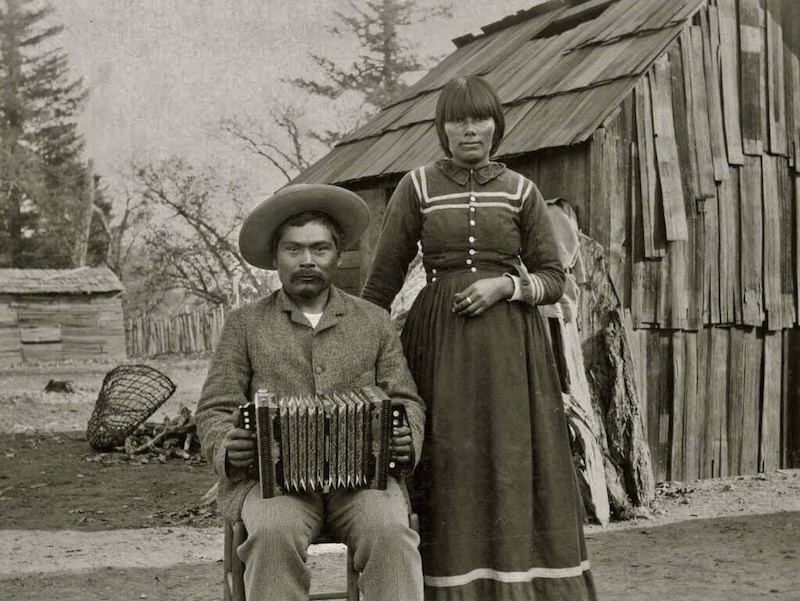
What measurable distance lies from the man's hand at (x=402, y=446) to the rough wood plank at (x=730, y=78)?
21.3 ft

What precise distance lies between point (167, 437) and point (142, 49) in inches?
1303

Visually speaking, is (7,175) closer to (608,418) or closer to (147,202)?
(147,202)

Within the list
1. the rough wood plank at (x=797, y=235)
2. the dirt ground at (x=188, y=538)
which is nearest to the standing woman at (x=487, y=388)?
the dirt ground at (x=188, y=538)

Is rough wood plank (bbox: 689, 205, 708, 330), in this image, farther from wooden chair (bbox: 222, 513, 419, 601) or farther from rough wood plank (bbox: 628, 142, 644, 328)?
wooden chair (bbox: 222, 513, 419, 601)

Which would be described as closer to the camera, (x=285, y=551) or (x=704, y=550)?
(x=285, y=551)

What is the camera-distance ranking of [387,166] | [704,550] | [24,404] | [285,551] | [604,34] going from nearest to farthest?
[285,551] < [704,550] < [604,34] < [387,166] < [24,404]

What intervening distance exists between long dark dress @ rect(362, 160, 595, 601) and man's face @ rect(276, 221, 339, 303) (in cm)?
45

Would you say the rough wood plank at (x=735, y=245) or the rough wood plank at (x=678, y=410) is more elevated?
the rough wood plank at (x=735, y=245)

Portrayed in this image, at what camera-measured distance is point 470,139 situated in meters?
3.73

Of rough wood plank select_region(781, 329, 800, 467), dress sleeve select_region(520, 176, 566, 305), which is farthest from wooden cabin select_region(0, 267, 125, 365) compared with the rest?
dress sleeve select_region(520, 176, 566, 305)

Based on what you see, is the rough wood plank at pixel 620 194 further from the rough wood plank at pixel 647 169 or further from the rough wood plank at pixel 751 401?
the rough wood plank at pixel 751 401

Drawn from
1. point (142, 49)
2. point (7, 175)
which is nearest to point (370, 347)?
point (7, 175)

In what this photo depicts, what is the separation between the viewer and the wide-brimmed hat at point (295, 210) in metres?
3.54

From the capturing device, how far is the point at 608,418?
24.7 feet
